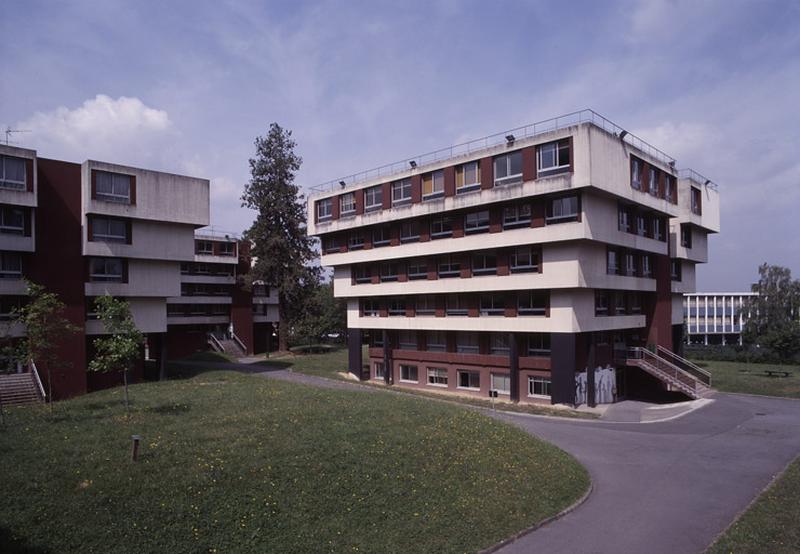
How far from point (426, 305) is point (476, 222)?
797 centimetres

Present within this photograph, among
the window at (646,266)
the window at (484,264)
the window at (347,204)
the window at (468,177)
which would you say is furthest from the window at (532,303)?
the window at (347,204)

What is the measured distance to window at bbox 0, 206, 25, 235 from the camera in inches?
1197

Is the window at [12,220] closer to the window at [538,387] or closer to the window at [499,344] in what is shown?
the window at [499,344]

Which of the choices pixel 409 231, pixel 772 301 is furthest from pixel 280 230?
pixel 772 301

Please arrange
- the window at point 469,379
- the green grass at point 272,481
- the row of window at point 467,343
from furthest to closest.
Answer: the window at point 469,379 → the row of window at point 467,343 → the green grass at point 272,481

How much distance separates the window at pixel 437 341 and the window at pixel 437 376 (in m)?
1.48

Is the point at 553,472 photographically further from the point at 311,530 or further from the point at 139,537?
the point at 139,537

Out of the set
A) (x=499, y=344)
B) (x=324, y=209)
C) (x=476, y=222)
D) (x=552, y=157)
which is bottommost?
(x=499, y=344)

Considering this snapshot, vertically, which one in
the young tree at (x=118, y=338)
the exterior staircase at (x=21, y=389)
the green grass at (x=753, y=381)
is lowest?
the green grass at (x=753, y=381)

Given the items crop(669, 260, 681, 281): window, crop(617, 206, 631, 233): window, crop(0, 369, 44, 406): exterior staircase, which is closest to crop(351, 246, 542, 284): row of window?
crop(617, 206, 631, 233): window

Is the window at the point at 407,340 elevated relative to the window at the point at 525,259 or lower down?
lower down

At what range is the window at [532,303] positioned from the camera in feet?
110

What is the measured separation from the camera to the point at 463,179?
3681cm

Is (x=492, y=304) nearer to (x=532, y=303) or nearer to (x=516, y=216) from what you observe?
(x=532, y=303)
